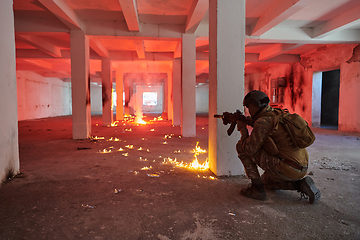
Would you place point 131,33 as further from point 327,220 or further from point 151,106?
point 151,106

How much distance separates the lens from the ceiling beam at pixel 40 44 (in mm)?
7810

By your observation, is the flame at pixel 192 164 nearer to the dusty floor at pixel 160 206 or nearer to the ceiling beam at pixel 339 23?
the dusty floor at pixel 160 206

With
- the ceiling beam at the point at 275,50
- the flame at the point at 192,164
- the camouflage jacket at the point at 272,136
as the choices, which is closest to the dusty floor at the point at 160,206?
the flame at the point at 192,164

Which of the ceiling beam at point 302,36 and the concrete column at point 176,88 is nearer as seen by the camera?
the ceiling beam at point 302,36

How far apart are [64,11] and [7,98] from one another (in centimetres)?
352

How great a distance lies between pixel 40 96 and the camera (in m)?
16.8

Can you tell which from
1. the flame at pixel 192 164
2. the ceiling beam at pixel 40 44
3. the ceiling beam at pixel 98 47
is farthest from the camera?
the ceiling beam at pixel 98 47

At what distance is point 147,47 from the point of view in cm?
1012

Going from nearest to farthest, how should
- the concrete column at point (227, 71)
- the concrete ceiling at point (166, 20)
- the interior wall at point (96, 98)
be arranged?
the concrete column at point (227, 71)
the concrete ceiling at point (166, 20)
the interior wall at point (96, 98)

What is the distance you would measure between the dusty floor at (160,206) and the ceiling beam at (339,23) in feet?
16.0

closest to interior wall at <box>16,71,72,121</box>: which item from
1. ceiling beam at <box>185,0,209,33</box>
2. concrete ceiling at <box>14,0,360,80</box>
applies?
concrete ceiling at <box>14,0,360,80</box>

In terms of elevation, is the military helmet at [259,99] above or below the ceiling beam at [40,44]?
below

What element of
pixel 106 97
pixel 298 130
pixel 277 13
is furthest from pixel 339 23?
pixel 106 97

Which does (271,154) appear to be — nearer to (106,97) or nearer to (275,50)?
(275,50)
